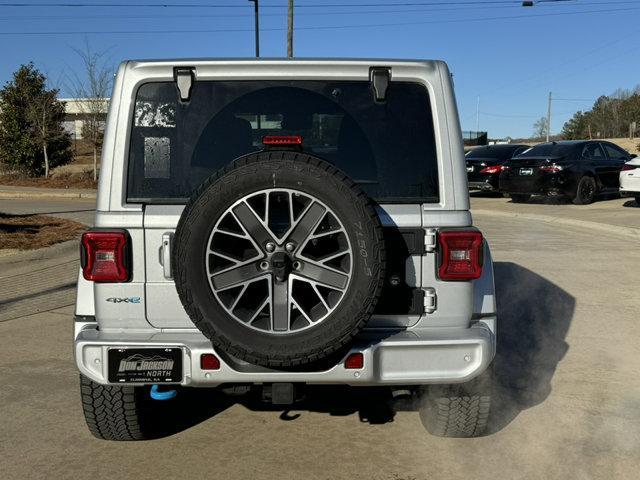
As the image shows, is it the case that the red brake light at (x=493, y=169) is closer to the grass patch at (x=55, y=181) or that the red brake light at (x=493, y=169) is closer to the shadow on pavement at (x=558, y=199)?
the shadow on pavement at (x=558, y=199)

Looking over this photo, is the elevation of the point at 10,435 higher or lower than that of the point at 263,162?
lower

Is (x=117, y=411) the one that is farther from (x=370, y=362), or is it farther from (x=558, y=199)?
(x=558, y=199)

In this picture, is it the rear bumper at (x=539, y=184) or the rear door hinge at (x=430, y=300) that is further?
the rear bumper at (x=539, y=184)

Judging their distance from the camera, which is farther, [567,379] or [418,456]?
[567,379]

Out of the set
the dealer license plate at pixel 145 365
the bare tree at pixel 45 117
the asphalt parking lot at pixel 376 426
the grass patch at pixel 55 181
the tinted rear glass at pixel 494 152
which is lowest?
the asphalt parking lot at pixel 376 426

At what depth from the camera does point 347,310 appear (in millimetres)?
3025

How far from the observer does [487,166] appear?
823 inches

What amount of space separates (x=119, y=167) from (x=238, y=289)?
87 cm

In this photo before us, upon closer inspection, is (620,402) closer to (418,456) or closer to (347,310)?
(418,456)

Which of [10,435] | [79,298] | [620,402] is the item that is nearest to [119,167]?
[79,298]

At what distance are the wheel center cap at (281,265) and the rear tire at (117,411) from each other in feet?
3.70

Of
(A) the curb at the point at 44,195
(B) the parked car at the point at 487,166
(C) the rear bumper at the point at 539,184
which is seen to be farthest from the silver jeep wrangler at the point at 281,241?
(A) the curb at the point at 44,195

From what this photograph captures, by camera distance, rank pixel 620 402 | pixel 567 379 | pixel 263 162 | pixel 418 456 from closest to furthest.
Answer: pixel 263 162 < pixel 418 456 < pixel 620 402 < pixel 567 379

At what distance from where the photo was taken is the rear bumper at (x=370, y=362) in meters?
3.20
